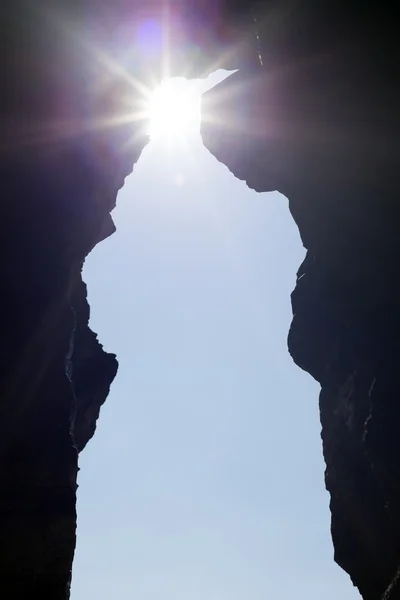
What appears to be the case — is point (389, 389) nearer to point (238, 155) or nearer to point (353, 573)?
point (353, 573)

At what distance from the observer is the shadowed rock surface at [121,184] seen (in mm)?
21922

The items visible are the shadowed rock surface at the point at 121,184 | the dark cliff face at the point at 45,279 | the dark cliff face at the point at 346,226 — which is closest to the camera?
the dark cliff face at the point at 45,279

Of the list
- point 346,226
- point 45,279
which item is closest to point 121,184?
point 45,279

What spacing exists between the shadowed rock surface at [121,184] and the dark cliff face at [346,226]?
11 centimetres

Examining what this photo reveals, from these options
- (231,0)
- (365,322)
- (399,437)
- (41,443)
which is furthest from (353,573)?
(231,0)

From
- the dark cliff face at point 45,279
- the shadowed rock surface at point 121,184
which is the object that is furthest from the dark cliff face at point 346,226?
the dark cliff face at point 45,279

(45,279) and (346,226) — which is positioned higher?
(346,226)

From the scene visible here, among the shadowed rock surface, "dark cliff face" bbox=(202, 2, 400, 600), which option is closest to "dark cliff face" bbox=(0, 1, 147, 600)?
the shadowed rock surface

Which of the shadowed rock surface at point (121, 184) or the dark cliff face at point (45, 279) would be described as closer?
the dark cliff face at point (45, 279)

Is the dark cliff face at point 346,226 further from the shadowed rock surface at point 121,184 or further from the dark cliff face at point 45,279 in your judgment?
the dark cliff face at point 45,279

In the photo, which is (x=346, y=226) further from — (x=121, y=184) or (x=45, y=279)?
(x=45, y=279)

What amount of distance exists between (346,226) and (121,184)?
1524cm

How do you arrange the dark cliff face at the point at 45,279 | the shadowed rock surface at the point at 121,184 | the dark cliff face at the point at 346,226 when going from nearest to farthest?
the dark cliff face at the point at 45,279
the shadowed rock surface at the point at 121,184
the dark cliff face at the point at 346,226

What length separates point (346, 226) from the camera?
29.3 metres
